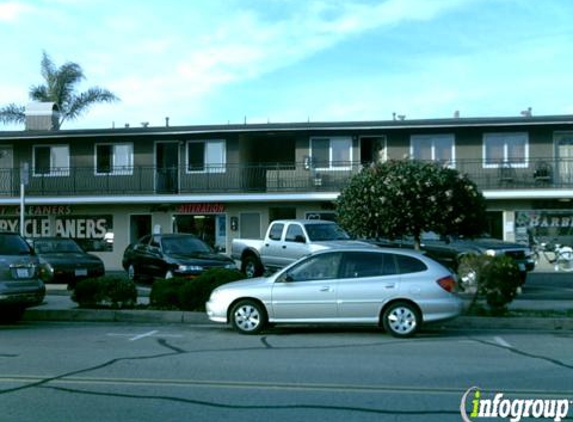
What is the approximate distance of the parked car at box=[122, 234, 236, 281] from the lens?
18438 mm

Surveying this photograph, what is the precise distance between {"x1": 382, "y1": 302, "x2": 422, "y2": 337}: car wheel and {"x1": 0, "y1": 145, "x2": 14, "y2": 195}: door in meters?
22.7

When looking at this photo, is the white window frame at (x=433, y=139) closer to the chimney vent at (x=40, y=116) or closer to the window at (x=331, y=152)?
the window at (x=331, y=152)

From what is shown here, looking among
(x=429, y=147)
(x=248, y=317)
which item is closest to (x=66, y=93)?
(x=429, y=147)

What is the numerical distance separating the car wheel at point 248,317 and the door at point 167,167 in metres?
17.6

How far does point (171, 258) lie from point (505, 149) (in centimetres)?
1463

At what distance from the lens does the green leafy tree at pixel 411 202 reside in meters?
16.2

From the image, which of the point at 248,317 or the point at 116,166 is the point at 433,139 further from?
the point at 248,317

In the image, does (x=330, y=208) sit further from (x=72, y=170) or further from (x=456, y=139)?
(x=72, y=170)

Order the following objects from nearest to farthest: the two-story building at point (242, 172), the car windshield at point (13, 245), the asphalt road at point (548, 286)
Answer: the car windshield at point (13, 245) → the asphalt road at point (548, 286) → the two-story building at point (242, 172)

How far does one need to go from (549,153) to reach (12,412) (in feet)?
79.7

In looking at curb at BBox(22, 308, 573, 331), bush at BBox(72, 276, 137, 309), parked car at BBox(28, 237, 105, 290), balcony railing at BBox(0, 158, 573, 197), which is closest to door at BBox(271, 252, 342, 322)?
curb at BBox(22, 308, 573, 331)

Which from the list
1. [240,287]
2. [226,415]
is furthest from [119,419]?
[240,287]

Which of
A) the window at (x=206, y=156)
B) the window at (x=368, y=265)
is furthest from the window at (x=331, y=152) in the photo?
the window at (x=368, y=265)

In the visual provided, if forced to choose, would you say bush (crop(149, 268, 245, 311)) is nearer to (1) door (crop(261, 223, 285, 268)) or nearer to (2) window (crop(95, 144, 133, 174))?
(1) door (crop(261, 223, 285, 268))
